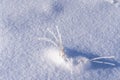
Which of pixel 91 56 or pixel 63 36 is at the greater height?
pixel 63 36

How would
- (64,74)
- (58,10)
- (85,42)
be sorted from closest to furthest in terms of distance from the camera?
(64,74), (85,42), (58,10)

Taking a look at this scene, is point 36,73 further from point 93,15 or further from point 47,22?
point 93,15

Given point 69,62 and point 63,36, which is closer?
point 69,62

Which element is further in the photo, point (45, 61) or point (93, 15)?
point (93, 15)

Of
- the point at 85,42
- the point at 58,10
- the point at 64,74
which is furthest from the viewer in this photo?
the point at 58,10

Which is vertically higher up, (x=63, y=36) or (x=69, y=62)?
(x=63, y=36)

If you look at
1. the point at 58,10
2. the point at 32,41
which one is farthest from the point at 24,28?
the point at 58,10

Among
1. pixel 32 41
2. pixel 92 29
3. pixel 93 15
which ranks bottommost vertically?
pixel 32 41

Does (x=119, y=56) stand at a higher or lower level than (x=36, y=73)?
higher
